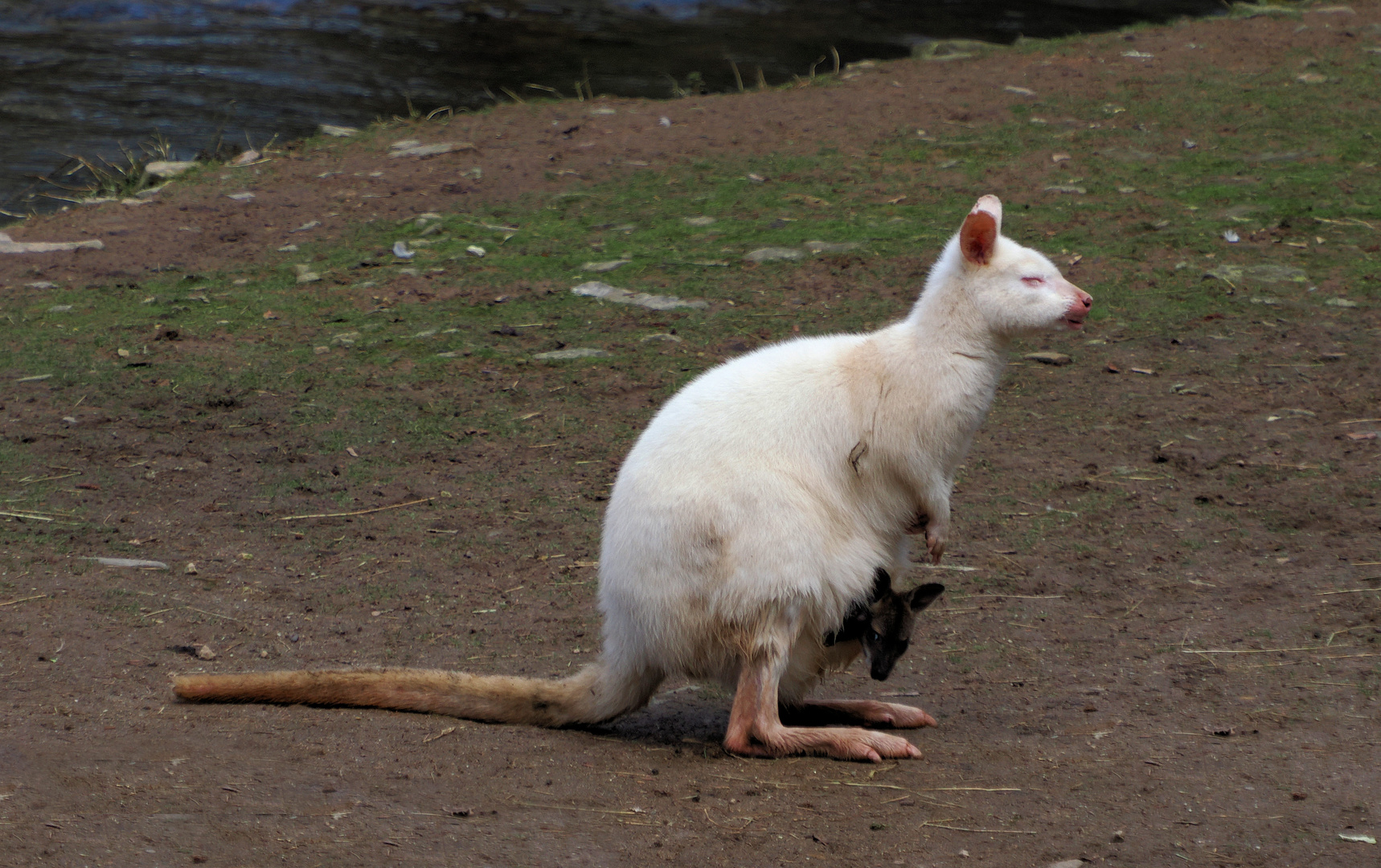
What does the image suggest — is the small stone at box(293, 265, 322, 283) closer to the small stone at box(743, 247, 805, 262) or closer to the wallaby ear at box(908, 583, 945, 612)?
the small stone at box(743, 247, 805, 262)

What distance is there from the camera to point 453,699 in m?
3.26

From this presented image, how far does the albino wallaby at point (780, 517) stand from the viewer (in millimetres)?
3078

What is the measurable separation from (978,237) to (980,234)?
0.5 inches

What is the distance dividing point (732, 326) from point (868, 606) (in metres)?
2.92

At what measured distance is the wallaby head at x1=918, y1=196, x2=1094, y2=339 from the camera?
326 cm

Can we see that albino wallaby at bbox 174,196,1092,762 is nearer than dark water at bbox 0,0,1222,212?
Yes

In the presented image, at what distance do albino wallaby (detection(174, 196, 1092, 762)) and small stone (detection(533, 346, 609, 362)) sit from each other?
2.49 meters

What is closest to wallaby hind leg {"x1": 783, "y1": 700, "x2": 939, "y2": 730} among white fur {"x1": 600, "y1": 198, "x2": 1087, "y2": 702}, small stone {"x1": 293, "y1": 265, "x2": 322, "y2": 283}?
white fur {"x1": 600, "y1": 198, "x2": 1087, "y2": 702}

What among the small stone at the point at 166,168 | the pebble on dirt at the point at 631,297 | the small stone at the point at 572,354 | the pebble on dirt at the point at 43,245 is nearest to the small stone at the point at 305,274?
the pebble on dirt at the point at 43,245

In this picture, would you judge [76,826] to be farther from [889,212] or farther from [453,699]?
[889,212]

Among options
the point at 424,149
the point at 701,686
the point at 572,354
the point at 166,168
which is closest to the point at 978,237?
the point at 701,686

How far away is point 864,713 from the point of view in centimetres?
338

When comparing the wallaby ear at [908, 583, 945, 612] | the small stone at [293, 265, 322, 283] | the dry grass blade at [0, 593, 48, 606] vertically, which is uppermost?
the wallaby ear at [908, 583, 945, 612]

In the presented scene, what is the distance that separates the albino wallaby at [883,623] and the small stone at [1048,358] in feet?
8.62
